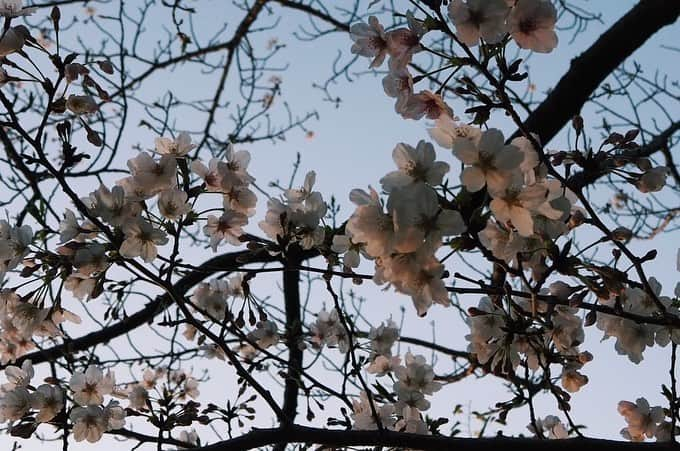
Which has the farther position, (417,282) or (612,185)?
(612,185)

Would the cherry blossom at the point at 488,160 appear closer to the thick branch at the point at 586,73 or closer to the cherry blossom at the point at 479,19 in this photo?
the cherry blossom at the point at 479,19

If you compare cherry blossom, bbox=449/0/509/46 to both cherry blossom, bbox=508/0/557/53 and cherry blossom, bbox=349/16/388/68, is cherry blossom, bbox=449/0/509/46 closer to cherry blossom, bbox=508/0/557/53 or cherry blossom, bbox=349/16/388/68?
cherry blossom, bbox=508/0/557/53

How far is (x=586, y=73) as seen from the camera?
342 centimetres

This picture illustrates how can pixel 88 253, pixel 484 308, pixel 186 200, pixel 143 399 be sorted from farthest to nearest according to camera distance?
pixel 143 399 < pixel 484 308 < pixel 186 200 < pixel 88 253

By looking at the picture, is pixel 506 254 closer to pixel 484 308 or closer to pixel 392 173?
pixel 392 173

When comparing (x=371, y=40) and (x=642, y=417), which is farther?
(x=642, y=417)

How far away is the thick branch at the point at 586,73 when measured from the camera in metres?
3.38

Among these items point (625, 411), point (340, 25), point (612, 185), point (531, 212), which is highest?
point (340, 25)

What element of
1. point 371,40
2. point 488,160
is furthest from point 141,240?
point 488,160

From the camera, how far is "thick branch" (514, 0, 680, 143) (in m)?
3.38

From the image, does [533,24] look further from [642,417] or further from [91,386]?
[91,386]

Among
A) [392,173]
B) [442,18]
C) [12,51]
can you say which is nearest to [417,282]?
[392,173]

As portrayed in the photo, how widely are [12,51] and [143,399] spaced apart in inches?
54.8

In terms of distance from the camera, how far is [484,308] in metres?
1.95
